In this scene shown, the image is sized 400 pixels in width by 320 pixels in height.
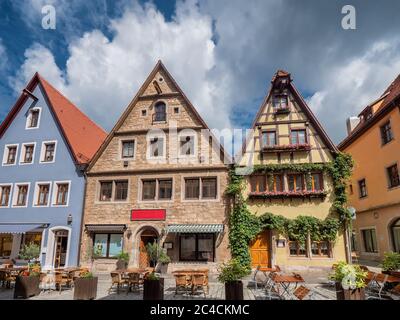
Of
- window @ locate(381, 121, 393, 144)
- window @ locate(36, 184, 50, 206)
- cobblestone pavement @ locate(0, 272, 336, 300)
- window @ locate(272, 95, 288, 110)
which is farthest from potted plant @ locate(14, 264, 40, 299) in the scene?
window @ locate(381, 121, 393, 144)

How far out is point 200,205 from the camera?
50.1 feet

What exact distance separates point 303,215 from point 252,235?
2.78m

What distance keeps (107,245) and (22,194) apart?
22.1ft

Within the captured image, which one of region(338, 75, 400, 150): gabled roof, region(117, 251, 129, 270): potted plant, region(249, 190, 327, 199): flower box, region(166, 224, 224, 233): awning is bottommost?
region(117, 251, 129, 270): potted plant

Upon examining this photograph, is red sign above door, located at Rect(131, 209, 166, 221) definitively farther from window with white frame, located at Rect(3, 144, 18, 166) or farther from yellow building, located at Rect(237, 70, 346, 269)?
window with white frame, located at Rect(3, 144, 18, 166)

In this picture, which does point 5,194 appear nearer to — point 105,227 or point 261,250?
point 105,227

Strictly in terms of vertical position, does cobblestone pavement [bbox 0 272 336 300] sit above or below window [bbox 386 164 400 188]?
below

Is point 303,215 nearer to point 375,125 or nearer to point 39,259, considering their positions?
point 375,125

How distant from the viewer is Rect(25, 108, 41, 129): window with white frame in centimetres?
1884

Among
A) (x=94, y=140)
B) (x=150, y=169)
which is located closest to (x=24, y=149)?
(x=94, y=140)

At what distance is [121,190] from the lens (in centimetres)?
1655

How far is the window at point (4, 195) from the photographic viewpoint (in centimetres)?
1782

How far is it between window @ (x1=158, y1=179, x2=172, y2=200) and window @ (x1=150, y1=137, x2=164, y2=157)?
5.27 ft

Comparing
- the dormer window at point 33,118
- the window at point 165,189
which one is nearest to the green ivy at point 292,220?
the window at point 165,189
